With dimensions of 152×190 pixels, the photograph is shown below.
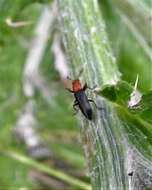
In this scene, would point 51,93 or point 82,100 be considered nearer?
point 82,100

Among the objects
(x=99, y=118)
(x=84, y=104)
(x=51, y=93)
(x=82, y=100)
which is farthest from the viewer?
(x=51, y=93)

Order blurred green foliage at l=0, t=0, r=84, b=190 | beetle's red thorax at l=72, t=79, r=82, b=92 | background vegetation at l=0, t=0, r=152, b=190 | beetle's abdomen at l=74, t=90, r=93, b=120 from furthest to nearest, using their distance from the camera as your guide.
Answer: blurred green foliage at l=0, t=0, r=84, b=190, background vegetation at l=0, t=0, r=152, b=190, beetle's red thorax at l=72, t=79, r=82, b=92, beetle's abdomen at l=74, t=90, r=93, b=120

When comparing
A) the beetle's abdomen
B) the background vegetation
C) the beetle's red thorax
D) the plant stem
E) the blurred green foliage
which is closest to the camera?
the plant stem

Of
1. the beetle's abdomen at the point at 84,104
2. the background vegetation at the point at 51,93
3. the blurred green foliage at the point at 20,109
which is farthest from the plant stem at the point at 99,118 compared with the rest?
the blurred green foliage at the point at 20,109

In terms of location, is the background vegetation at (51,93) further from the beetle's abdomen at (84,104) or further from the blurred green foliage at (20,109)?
the beetle's abdomen at (84,104)

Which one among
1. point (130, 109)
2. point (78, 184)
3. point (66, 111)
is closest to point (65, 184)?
point (78, 184)

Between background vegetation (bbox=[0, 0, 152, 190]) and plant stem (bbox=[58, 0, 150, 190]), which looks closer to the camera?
plant stem (bbox=[58, 0, 150, 190])

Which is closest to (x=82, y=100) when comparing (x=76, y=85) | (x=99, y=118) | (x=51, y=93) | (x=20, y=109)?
(x=76, y=85)

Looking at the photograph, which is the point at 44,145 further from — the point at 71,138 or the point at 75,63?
the point at 75,63

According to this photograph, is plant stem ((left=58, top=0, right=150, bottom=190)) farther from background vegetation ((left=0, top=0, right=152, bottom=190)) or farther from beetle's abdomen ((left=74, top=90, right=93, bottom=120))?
background vegetation ((left=0, top=0, right=152, bottom=190))

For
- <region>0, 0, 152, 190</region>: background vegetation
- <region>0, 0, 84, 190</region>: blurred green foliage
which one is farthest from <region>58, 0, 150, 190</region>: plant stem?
<region>0, 0, 84, 190</region>: blurred green foliage

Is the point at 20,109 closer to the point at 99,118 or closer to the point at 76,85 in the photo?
the point at 76,85

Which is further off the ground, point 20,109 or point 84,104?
point 20,109
